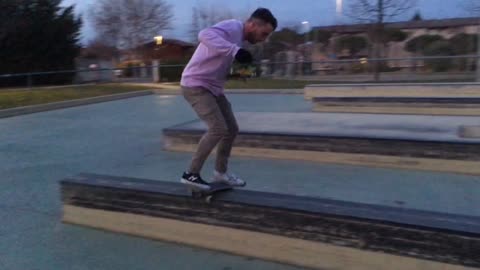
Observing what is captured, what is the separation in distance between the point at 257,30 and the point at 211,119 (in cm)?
84

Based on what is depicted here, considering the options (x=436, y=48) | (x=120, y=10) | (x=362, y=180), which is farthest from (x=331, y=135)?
(x=120, y=10)

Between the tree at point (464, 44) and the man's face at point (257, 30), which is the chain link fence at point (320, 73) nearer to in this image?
the tree at point (464, 44)

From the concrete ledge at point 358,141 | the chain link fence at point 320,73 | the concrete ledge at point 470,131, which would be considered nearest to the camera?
the concrete ledge at point 358,141

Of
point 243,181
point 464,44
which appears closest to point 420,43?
point 464,44

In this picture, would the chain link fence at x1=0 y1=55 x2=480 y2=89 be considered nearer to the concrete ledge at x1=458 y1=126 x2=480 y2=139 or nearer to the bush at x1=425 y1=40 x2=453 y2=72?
the bush at x1=425 y1=40 x2=453 y2=72

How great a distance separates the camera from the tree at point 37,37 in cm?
3017

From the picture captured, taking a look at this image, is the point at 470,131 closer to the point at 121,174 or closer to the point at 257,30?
the point at 257,30

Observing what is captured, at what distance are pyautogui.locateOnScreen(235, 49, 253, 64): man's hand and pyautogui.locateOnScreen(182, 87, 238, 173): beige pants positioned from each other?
0.64 m

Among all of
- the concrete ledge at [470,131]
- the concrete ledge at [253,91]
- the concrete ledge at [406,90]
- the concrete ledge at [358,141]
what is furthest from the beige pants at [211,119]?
the concrete ledge at [253,91]

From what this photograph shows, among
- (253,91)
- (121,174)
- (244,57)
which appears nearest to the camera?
(244,57)

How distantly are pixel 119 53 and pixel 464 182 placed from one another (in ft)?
150

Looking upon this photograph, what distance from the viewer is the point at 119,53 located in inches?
1930

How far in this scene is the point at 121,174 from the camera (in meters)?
7.12

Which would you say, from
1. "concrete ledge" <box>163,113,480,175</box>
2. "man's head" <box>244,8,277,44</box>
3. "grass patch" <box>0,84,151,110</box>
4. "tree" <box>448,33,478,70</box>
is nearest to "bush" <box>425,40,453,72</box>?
"tree" <box>448,33,478,70</box>
